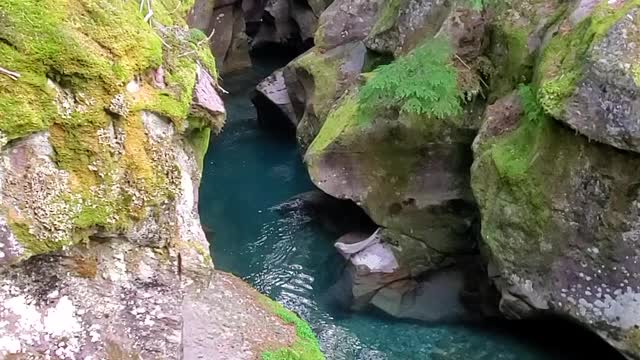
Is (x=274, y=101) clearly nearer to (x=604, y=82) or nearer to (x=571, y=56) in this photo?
(x=571, y=56)

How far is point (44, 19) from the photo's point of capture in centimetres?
562

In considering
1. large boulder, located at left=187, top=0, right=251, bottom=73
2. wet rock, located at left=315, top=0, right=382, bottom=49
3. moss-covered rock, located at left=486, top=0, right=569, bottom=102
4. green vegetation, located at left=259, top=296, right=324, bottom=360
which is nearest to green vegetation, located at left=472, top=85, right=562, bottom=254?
moss-covered rock, located at left=486, top=0, right=569, bottom=102

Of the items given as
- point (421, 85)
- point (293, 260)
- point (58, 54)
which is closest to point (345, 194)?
point (293, 260)

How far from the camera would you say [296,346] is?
9.39 metres

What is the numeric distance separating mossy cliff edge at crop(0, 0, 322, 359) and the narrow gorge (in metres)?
0.02

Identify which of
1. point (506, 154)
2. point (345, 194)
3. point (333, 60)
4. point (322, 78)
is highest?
point (333, 60)

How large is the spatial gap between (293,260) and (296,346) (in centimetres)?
564

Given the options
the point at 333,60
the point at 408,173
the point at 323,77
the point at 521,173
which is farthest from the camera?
the point at 333,60

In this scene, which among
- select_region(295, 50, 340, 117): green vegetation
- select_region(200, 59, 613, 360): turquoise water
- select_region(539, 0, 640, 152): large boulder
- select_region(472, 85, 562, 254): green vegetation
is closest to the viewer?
select_region(539, 0, 640, 152): large boulder

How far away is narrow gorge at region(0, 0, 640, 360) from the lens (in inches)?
232

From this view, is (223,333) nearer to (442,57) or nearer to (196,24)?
(442,57)

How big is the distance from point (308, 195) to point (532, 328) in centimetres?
702

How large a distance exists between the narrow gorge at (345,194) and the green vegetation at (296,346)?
2.0 inches

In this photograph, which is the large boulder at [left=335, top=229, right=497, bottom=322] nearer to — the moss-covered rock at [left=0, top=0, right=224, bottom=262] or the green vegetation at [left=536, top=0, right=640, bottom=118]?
the green vegetation at [left=536, top=0, right=640, bottom=118]
